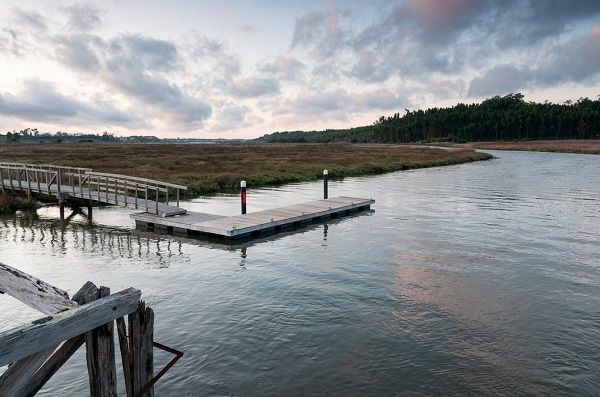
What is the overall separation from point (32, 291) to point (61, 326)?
2.81 feet

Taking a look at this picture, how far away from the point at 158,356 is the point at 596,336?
9.34m

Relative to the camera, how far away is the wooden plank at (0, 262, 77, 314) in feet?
16.4

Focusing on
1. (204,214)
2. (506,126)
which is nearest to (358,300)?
(204,214)

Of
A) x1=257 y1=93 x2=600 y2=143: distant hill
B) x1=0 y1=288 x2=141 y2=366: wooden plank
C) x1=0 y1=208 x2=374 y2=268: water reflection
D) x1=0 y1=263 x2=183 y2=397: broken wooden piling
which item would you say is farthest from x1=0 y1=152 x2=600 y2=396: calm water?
x1=257 y1=93 x2=600 y2=143: distant hill

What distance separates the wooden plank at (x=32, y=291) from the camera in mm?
5004

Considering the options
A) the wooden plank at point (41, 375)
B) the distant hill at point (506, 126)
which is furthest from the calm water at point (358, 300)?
the distant hill at point (506, 126)

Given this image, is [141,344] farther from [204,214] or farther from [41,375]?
[204,214]

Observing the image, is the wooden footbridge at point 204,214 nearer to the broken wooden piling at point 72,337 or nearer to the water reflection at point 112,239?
the water reflection at point 112,239

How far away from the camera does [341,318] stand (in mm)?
11000

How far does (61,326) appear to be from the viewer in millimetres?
4512

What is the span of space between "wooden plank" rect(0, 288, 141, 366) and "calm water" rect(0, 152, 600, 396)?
3.57 metres

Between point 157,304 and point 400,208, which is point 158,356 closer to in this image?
point 157,304

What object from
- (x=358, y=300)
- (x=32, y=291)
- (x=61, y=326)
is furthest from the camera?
(x=358, y=300)

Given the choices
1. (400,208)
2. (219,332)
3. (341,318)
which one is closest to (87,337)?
(219,332)
